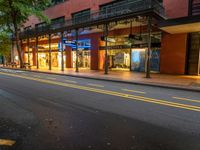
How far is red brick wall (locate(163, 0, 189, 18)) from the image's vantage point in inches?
670

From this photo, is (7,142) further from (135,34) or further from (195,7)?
(135,34)

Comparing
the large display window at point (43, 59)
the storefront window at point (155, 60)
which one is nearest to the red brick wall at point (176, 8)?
the storefront window at point (155, 60)

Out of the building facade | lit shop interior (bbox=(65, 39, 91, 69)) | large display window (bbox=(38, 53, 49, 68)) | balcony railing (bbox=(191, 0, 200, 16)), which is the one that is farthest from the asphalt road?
large display window (bbox=(38, 53, 49, 68))

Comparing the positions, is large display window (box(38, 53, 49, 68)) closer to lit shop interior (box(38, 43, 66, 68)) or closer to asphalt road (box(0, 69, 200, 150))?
lit shop interior (box(38, 43, 66, 68))

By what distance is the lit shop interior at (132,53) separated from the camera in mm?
19770

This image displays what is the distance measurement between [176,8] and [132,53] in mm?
6447

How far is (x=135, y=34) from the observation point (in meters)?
21.0

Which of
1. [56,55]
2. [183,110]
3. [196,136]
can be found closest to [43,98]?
[183,110]

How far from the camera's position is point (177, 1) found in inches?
684

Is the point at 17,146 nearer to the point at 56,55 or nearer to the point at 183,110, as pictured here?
the point at 183,110

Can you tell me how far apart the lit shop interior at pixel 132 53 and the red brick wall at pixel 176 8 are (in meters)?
2.31

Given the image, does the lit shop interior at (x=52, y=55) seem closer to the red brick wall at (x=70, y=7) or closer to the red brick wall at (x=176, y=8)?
the red brick wall at (x=70, y=7)

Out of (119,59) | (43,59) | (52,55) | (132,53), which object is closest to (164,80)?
(132,53)

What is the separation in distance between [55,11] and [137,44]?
16.8 m
